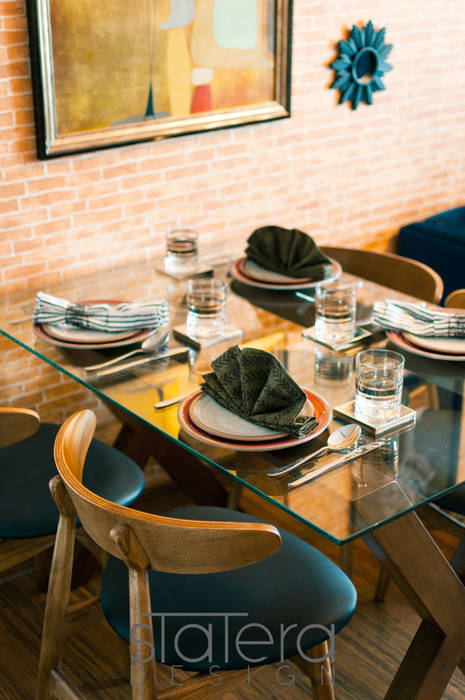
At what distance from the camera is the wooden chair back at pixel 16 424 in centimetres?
211

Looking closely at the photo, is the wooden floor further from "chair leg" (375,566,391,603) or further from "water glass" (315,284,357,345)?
"water glass" (315,284,357,345)

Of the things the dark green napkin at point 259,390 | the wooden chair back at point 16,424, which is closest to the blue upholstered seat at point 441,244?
the dark green napkin at point 259,390

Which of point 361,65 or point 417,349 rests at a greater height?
point 361,65

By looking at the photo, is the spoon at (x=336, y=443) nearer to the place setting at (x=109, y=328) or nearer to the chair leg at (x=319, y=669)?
the chair leg at (x=319, y=669)

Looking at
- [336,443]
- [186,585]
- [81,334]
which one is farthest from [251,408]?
[81,334]

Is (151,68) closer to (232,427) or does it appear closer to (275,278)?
(275,278)

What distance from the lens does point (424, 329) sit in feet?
7.25

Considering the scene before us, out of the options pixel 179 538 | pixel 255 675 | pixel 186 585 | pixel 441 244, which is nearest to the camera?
pixel 179 538

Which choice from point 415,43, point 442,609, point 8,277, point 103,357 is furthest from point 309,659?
point 415,43

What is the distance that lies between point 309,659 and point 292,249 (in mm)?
1283

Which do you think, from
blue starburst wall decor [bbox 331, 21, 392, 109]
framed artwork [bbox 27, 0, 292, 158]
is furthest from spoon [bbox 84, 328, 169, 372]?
blue starburst wall decor [bbox 331, 21, 392, 109]

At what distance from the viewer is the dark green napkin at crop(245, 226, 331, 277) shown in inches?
102

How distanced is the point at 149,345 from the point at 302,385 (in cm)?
41

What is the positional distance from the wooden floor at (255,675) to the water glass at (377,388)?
2.83 feet
